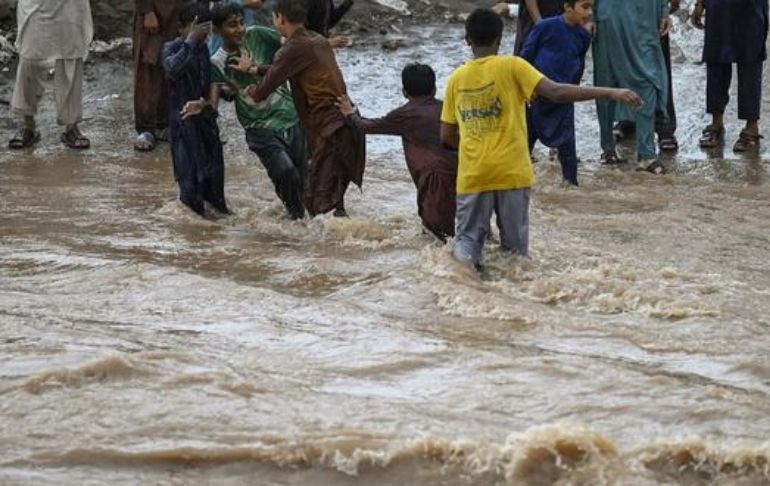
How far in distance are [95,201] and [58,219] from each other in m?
0.57

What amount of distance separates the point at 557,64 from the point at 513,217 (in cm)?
244

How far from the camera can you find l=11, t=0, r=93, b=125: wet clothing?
10.1 meters

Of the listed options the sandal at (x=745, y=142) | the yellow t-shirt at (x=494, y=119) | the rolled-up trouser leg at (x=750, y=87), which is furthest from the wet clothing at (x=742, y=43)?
the yellow t-shirt at (x=494, y=119)

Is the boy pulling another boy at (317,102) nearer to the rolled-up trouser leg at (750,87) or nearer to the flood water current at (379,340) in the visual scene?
the flood water current at (379,340)

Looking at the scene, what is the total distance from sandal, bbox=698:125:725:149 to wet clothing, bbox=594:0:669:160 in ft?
1.83

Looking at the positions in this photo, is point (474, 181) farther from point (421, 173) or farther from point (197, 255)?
point (197, 255)

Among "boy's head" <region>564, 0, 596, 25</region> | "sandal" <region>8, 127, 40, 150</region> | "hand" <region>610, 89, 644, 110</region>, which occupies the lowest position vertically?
"sandal" <region>8, 127, 40, 150</region>

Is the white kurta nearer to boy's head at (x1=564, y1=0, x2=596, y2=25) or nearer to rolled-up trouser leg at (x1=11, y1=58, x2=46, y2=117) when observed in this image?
rolled-up trouser leg at (x1=11, y1=58, x2=46, y2=117)

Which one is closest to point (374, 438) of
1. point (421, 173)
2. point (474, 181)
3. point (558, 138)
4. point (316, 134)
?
point (474, 181)

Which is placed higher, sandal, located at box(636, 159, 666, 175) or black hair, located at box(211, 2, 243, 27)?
black hair, located at box(211, 2, 243, 27)

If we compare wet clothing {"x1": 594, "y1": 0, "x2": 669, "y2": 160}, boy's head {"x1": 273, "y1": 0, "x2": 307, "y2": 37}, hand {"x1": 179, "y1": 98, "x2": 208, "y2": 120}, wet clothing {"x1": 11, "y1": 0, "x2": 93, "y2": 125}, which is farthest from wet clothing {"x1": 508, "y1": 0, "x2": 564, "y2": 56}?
wet clothing {"x1": 11, "y1": 0, "x2": 93, "y2": 125}

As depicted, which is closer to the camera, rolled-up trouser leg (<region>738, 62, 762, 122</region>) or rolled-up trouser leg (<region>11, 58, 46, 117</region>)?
rolled-up trouser leg (<region>738, 62, 762, 122</region>)

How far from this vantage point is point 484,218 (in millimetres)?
6465

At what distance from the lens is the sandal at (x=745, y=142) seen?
9773 mm
